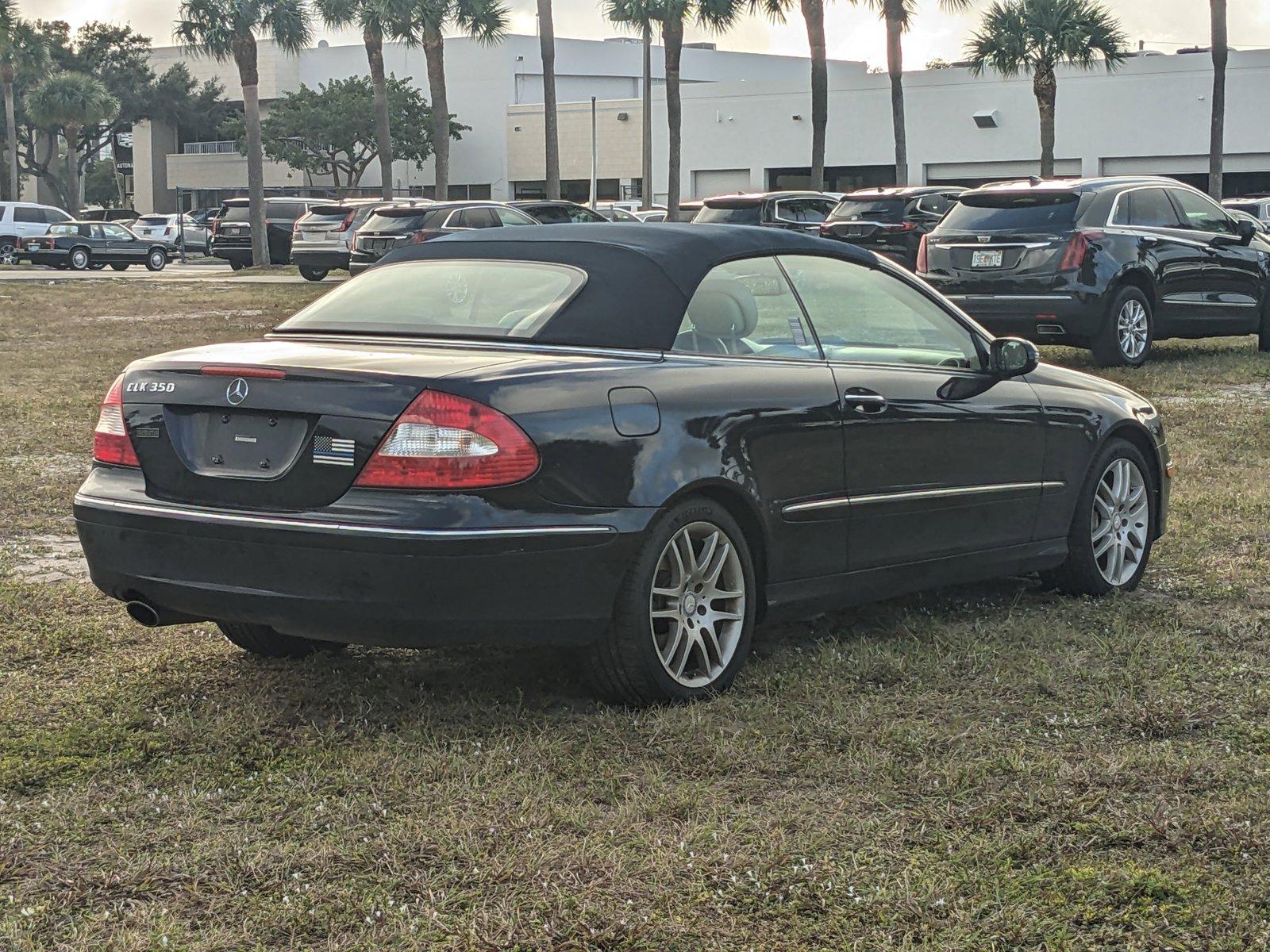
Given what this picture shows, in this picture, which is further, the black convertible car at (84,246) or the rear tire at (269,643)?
the black convertible car at (84,246)

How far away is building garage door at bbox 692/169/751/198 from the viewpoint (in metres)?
63.4

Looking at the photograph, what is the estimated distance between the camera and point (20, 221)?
45.8 m

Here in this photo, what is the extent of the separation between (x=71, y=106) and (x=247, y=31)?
111ft

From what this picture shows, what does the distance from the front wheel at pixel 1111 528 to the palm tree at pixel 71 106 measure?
7900cm

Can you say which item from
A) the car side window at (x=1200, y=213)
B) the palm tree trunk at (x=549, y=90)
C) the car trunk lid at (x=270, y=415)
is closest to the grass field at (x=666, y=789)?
the car trunk lid at (x=270, y=415)

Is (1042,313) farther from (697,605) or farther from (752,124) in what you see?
(752,124)

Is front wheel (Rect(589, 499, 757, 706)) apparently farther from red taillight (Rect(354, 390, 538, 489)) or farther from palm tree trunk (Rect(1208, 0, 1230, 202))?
palm tree trunk (Rect(1208, 0, 1230, 202))

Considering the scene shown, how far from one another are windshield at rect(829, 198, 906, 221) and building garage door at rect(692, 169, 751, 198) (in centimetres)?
3913

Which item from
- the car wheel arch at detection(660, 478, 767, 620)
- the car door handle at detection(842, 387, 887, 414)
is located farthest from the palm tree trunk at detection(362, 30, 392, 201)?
the car wheel arch at detection(660, 478, 767, 620)

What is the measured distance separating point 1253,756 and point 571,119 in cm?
7218

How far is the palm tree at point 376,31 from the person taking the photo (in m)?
50.5

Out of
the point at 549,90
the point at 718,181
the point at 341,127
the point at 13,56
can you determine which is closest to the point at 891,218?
the point at 549,90

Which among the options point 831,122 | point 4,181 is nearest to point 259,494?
point 831,122

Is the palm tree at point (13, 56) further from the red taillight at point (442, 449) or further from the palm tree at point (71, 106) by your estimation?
the red taillight at point (442, 449)
